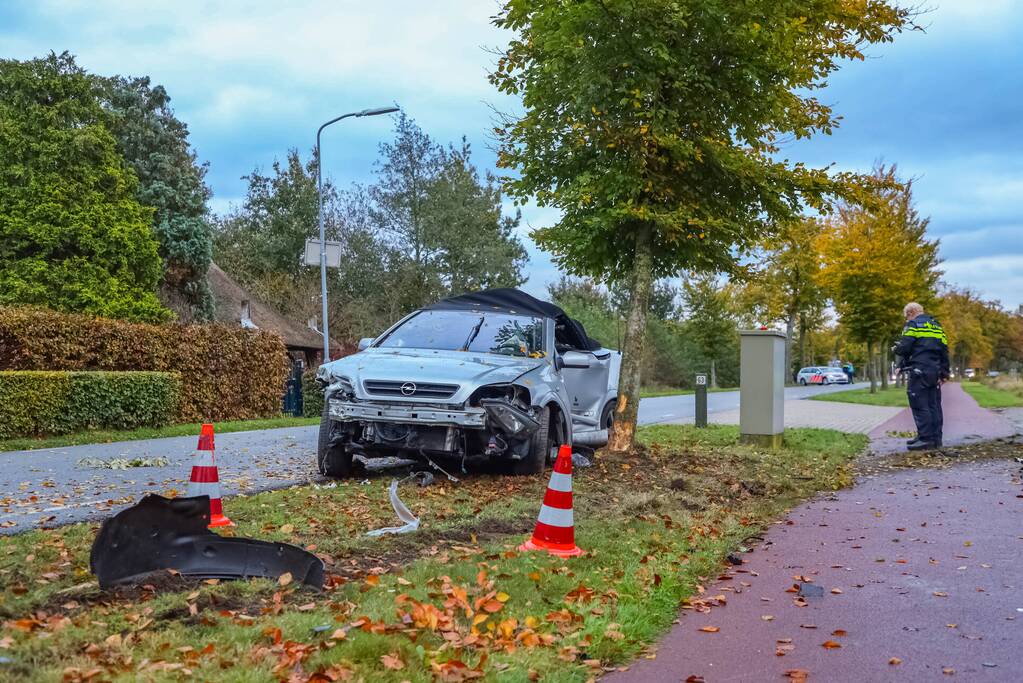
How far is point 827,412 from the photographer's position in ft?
76.5

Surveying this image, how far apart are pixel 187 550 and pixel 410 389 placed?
350 centimetres

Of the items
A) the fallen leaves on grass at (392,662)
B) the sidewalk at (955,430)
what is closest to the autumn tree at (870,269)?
the sidewalk at (955,430)

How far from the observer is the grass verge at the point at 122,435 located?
14.5m

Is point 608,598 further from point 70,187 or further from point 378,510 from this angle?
point 70,187

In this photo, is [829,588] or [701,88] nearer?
[829,588]

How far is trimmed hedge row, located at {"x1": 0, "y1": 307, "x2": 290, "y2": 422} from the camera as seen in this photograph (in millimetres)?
16844

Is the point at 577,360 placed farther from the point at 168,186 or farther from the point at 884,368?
the point at 884,368

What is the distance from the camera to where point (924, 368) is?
12.2 m

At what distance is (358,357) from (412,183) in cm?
3576

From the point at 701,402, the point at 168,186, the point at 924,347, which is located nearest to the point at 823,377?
the point at 168,186

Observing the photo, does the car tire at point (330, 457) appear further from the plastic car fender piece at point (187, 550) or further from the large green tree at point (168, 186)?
the large green tree at point (168, 186)

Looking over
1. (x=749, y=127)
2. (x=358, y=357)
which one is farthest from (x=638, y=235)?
(x=358, y=357)

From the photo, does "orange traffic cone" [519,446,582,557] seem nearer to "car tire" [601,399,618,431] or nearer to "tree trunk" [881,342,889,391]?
"car tire" [601,399,618,431]

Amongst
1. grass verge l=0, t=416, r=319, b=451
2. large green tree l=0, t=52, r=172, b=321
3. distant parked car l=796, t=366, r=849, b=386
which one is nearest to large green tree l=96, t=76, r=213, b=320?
large green tree l=0, t=52, r=172, b=321
